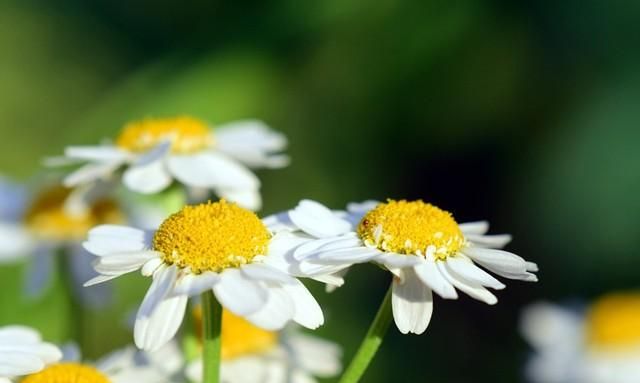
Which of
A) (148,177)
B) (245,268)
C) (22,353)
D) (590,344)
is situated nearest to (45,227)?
(148,177)

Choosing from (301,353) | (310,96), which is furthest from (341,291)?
(301,353)

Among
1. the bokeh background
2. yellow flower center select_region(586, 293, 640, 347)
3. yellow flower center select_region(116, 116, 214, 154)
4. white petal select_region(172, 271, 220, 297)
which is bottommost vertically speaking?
white petal select_region(172, 271, 220, 297)

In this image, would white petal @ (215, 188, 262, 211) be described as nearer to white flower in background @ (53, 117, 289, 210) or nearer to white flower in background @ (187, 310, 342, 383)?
white flower in background @ (53, 117, 289, 210)

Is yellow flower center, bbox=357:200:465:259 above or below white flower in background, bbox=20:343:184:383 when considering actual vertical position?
above

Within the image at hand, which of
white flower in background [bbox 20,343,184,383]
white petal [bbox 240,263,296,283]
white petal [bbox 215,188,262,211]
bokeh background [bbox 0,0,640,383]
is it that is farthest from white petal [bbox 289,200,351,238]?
bokeh background [bbox 0,0,640,383]

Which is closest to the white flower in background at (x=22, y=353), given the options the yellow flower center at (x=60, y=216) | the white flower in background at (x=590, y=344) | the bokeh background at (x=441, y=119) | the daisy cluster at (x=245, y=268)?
the daisy cluster at (x=245, y=268)
